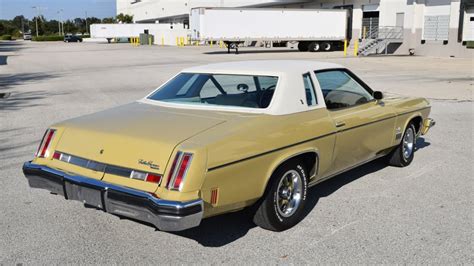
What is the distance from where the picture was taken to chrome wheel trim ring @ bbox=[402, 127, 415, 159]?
636 centimetres

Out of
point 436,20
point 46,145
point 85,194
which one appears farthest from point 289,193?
point 436,20

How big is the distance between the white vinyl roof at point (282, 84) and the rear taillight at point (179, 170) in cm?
109

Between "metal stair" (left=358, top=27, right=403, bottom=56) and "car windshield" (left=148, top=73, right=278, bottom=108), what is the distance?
32194 mm

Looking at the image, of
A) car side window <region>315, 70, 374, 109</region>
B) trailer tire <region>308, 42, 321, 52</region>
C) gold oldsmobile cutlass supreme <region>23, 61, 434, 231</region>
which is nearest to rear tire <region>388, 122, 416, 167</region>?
gold oldsmobile cutlass supreme <region>23, 61, 434, 231</region>

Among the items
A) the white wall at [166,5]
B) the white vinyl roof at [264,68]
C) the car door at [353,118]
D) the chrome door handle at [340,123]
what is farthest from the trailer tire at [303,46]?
the chrome door handle at [340,123]

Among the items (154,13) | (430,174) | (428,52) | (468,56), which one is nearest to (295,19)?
(428,52)

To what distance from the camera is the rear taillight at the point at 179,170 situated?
3480 mm

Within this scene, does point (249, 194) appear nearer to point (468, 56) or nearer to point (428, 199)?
point (428, 199)

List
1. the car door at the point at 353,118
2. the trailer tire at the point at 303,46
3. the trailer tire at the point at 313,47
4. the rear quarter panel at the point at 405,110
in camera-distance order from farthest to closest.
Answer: the trailer tire at the point at 303,46 → the trailer tire at the point at 313,47 → the rear quarter panel at the point at 405,110 → the car door at the point at 353,118

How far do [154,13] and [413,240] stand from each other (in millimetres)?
100947

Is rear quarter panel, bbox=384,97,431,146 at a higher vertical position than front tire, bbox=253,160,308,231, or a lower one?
higher

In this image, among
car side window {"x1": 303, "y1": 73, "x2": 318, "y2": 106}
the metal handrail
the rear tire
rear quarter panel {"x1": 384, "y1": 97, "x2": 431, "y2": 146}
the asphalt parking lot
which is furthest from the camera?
the metal handrail

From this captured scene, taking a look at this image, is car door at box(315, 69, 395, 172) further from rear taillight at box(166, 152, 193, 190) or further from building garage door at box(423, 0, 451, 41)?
building garage door at box(423, 0, 451, 41)

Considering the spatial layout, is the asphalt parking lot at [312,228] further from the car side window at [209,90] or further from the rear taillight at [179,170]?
the car side window at [209,90]
